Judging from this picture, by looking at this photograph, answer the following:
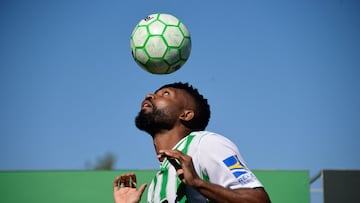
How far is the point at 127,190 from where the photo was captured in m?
4.66

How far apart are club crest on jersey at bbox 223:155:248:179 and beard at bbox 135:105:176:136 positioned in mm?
837

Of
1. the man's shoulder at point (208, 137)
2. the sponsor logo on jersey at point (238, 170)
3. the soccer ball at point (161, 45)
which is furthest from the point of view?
the soccer ball at point (161, 45)

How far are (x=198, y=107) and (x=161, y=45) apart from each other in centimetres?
81

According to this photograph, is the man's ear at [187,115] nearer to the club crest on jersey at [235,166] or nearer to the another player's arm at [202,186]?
the club crest on jersey at [235,166]

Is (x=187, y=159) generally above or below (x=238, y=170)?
above

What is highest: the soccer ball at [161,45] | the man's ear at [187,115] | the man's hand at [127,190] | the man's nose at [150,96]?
the soccer ball at [161,45]

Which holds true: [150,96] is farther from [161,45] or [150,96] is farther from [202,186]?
[202,186]

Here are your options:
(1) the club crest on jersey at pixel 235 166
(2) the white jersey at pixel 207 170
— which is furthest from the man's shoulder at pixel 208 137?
(1) the club crest on jersey at pixel 235 166

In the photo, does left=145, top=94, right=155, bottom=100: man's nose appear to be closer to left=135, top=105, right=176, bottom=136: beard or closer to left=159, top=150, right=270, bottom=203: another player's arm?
left=135, top=105, right=176, bottom=136: beard

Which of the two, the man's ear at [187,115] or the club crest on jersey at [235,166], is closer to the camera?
the club crest on jersey at [235,166]

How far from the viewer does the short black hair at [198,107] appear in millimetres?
4914

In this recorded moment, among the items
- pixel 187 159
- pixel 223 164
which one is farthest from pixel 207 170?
pixel 187 159

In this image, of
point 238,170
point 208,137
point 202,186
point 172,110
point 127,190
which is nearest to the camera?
Answer: point 202,186

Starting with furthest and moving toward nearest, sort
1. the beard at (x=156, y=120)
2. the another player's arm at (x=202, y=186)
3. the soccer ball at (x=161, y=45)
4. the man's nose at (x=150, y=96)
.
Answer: the soccer ball at (x=161, y=45) < the man's nose at (x=150, y=96) < the beard at (x=156, y=120) < the another player's arm at (x=202, y=186)
